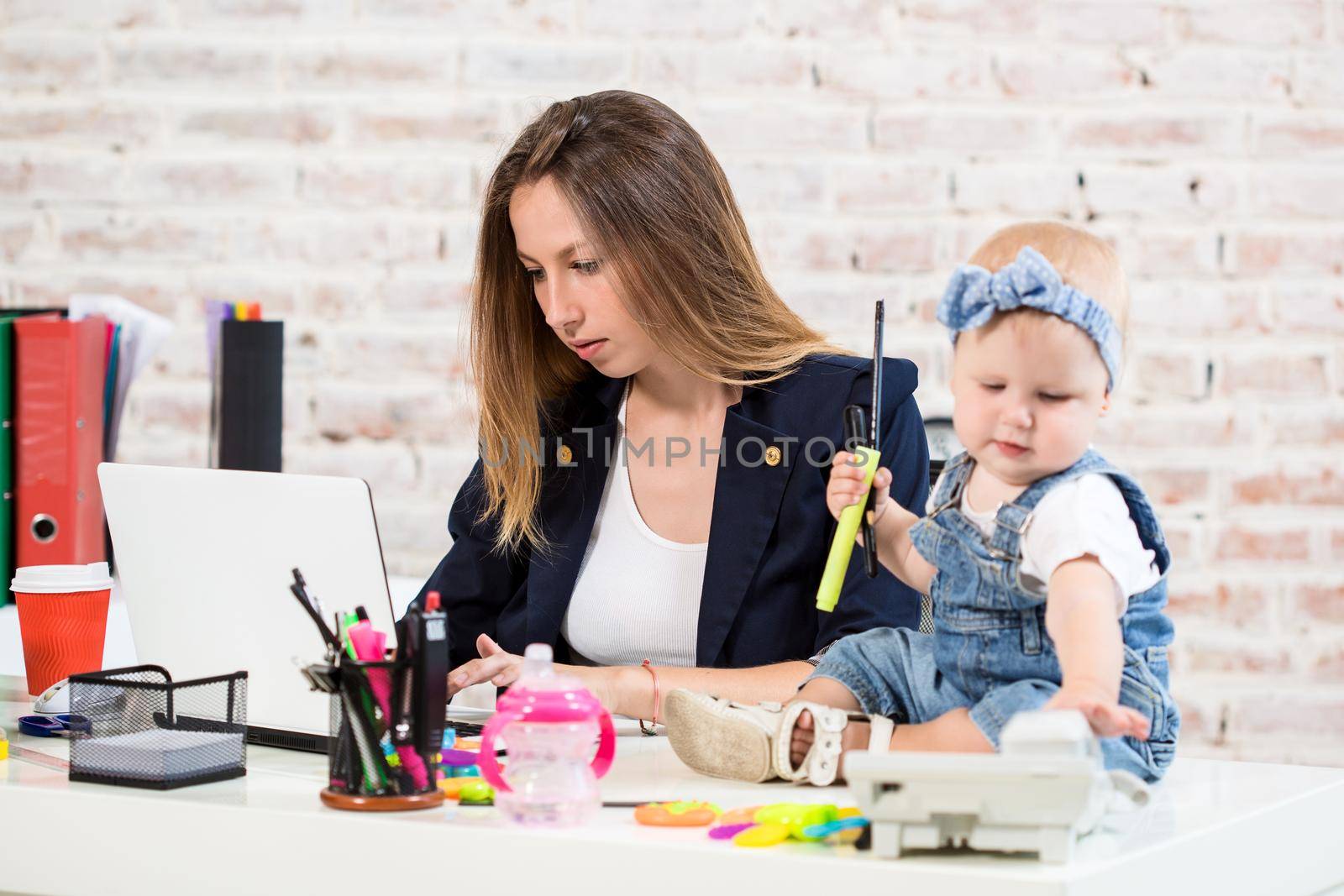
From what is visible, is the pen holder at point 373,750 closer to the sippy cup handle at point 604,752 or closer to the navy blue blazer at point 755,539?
the sippy cup handle at point 604,752

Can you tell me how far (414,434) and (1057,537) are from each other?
1.56 metres

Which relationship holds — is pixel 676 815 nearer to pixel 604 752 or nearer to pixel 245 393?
pixel 604 752

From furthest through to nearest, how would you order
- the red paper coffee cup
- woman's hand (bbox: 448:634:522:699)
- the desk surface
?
the red paper coffee cup → woman's hand (bbox: 448:634:522:699) → the desk surface

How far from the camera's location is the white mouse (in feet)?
4.30

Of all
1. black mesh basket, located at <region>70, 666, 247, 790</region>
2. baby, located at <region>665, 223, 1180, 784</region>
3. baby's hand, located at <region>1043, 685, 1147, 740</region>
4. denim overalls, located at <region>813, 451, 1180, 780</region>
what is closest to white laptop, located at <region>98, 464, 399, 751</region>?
black mesh basket, located at <region>70, 666, 247, 790</region>

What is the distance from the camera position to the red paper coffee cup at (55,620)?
55.7 inches

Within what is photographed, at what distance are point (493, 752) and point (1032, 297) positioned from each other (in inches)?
17.9

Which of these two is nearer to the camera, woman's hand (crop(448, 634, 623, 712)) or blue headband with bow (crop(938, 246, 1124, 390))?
blue headband with bow (crop(938, 246, 1124, 390))

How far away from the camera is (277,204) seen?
7.82ft

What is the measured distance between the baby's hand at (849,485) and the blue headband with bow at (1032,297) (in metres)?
0.16

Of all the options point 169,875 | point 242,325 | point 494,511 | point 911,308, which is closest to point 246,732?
point 169,875

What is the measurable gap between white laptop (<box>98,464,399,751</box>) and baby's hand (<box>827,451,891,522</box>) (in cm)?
35

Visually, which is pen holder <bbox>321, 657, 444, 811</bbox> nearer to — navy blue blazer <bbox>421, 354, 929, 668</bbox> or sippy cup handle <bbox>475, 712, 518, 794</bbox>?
sippy cup handle <bbox>475, 712, 518, 794</bbox>

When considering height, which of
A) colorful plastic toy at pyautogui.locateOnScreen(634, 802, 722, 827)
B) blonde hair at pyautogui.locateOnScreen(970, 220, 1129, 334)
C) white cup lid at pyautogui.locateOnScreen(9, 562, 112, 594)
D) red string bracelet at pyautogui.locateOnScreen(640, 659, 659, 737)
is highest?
blonde hair at pyautogui.locateOnScreen(970, 220, 1129, 334)
